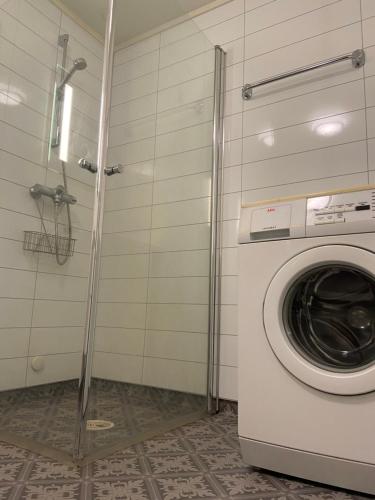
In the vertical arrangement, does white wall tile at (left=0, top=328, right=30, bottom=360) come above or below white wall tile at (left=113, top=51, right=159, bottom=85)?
below

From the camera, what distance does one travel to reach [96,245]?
1240mm

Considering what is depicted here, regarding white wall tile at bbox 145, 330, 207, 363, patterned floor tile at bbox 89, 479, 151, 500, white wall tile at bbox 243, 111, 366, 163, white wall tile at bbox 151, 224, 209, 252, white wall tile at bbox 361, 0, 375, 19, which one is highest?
white wall tile at bbox 361, 0, 375, 19

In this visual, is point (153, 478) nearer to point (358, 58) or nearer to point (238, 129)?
→ point (238, 129)

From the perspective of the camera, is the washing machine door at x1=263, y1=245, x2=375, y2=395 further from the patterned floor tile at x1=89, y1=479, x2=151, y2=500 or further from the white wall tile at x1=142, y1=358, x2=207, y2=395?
the white wall tile at x1=142, y1=358, x2=207, y2=395

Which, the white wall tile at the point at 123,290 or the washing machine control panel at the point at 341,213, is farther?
the white wall tile at the point at 123,290

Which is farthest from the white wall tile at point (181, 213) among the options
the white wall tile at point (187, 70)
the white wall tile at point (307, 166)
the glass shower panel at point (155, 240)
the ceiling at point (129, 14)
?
the ceiling at point (129, 14)

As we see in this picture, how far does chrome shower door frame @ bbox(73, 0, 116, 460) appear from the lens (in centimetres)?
115

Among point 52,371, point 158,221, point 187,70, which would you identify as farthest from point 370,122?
point 52,371

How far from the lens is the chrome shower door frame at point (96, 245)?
1146 millimetres

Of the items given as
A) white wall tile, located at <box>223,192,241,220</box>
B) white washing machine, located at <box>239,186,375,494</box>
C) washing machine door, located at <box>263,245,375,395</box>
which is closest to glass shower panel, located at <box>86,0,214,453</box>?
white wall tile, located at <box>223,192,241,220</box>

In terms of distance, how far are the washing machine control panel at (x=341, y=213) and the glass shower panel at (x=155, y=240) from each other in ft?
2.31

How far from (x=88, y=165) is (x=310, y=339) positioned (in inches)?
38.2

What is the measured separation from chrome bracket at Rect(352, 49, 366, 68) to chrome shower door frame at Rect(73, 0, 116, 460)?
1.12 metres

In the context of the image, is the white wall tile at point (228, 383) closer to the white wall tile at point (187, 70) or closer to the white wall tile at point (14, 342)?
the white wall tile at point (14, 342)
